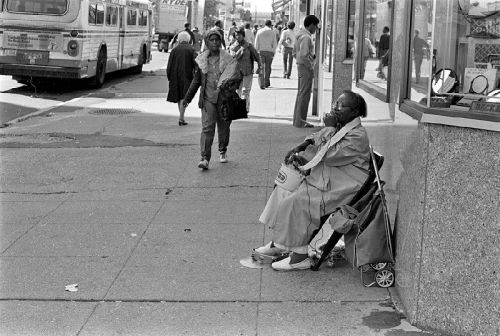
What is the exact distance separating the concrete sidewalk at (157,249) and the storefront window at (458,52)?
42 centimetres

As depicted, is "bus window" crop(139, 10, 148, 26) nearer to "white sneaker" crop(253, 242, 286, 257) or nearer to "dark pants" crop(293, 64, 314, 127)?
"dark pants" crop(293, 64, 314, 127)

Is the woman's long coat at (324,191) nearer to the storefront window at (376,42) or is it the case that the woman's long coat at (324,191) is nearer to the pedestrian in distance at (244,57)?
the storefront window at (376,42)

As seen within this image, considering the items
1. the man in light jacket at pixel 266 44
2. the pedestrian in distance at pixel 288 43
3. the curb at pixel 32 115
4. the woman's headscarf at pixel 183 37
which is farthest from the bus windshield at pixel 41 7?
the woman's headscarf at pixel 183 37

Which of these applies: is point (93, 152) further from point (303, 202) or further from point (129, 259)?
point (303, 202)

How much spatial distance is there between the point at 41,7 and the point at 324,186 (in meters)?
14.0

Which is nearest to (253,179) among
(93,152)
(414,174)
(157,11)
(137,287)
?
(93,152)

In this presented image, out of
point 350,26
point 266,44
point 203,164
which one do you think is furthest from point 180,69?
point 266,44

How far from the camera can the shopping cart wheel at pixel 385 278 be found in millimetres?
5324

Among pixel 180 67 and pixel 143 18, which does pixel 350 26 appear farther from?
pixel 143 18

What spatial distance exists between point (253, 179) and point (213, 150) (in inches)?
79.5

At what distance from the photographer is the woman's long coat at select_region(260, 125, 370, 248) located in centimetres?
554

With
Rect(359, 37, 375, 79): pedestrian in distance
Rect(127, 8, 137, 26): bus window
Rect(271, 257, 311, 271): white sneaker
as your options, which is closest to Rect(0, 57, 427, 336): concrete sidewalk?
Rect(271, 257, 311, 271): white sneaker

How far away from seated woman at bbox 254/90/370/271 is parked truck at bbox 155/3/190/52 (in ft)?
141

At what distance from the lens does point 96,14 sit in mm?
19344
